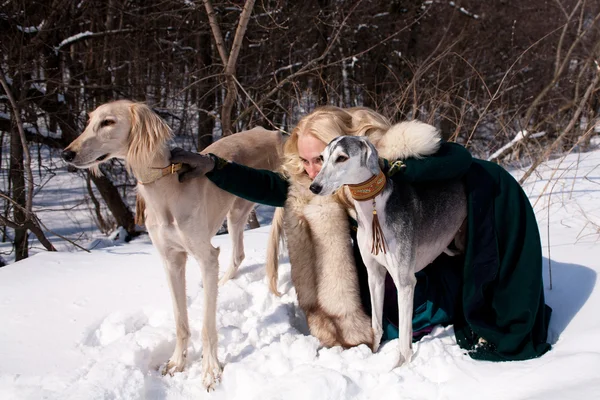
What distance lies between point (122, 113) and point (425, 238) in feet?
5.03

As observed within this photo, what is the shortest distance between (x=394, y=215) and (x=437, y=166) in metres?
0.32

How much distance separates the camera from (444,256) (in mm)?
2814

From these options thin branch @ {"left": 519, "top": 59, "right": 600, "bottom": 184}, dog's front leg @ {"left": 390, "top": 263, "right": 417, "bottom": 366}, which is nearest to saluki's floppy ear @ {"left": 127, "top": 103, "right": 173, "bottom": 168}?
dog's front leg @ {"left": 390, "top": 263, "right": 417, "bottom": 366}

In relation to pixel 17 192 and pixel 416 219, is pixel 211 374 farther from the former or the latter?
pixel 17 192

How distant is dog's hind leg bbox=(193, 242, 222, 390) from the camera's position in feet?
8.28

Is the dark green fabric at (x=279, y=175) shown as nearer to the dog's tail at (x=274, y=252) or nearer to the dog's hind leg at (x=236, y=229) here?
the dog's tail at (x=274, y=252)

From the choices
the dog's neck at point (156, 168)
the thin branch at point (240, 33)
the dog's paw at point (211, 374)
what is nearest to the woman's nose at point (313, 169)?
the dog's neck at point (156, 168)

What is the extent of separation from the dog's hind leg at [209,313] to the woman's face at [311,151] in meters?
0.67

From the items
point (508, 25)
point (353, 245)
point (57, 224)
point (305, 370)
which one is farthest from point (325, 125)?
point (508, 25)

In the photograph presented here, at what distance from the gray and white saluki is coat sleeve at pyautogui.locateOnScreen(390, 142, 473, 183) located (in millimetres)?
58

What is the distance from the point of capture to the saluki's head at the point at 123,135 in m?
2.20

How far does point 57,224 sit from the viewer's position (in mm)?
8586

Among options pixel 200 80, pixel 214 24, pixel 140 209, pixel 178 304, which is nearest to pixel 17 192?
pixel 200 80

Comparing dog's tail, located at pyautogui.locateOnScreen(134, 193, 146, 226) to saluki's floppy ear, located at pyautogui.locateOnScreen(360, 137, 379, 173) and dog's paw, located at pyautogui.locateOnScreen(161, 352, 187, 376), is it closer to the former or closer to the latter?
dog's paw, located at pyautogui.locateOnScreen(161, 352, 187, 376)
